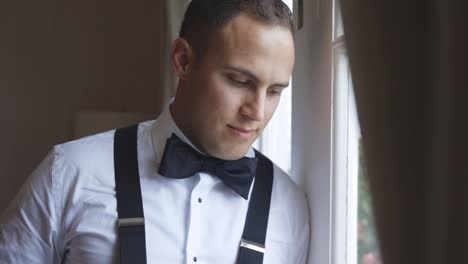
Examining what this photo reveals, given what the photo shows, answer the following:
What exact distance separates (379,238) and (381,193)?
0.11 feet

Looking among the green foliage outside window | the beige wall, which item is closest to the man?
the green foliage outside window

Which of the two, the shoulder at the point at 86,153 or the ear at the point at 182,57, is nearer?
the ear at the point at 182,57

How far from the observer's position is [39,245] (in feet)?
3.83

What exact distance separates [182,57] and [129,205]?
0.99 feet

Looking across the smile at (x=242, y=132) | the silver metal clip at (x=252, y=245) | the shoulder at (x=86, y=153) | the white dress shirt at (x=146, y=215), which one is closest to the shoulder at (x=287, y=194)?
the white dress shirt at (x=146, y=215)

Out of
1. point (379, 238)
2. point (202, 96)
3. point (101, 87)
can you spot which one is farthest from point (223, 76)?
point (101, 87)

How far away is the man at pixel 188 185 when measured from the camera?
0.98 meters

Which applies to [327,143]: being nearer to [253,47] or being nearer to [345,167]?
[345,167]

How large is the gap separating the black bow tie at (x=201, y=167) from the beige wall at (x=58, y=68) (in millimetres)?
2243

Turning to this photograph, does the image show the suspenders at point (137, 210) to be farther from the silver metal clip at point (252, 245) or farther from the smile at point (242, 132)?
the smile at point (242, 132)

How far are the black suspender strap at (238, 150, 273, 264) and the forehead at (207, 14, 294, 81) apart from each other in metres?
0.29

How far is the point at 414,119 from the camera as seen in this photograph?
1.40 ft

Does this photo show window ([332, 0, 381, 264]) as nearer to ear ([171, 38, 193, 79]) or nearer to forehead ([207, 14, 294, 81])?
forehead ([207, 14, 294, 81])

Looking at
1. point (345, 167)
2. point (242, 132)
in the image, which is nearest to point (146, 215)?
point (242, 132)
